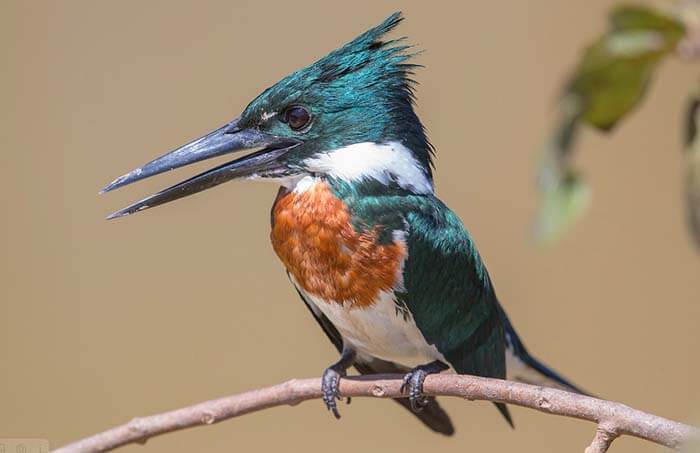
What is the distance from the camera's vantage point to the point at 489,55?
10.3 feet

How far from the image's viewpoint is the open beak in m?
1.33

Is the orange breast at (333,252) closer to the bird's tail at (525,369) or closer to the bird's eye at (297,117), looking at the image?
the bird's eye at (297,117)

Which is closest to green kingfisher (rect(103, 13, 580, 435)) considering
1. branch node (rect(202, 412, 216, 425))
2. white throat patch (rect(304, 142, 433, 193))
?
white throat patch (rect(304, 142, 433, 193))

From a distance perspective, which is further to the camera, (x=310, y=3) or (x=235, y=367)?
(x=310, y=3)

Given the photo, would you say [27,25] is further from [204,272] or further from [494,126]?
[494,126]

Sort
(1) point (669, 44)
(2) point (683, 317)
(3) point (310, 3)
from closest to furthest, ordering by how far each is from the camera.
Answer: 1. (1) point (669, 44)
2. (2) point (683, 317)
3. (3) point (310, 3)

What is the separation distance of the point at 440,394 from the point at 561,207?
863 millimetres

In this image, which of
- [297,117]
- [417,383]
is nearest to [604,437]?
[417,383]

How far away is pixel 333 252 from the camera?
131 centimetres

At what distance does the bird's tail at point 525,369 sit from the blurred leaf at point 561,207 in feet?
4.23

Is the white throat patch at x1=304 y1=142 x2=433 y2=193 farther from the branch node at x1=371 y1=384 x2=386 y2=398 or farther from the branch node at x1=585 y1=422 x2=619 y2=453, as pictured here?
the branch node at x1=585 y1=422 x2=619 y2=453

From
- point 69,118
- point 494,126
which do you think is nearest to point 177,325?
point 69,118

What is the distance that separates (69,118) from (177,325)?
0.85 metres

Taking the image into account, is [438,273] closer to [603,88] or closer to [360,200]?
[360,200]
